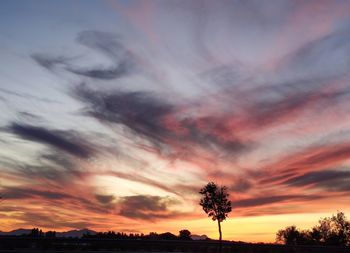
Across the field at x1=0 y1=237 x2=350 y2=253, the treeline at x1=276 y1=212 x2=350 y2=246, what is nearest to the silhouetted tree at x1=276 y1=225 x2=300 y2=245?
the treeline at x1=276 y1=212 x2=350 y2=246

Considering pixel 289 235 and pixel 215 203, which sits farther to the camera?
pixel 289 235

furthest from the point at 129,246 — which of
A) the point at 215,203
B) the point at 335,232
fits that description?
the point at 335,232

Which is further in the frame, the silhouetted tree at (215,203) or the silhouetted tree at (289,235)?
the silhouetted tree at (289,235)

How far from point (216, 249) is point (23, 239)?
92.7 feet

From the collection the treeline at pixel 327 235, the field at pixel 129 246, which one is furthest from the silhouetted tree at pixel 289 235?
the field at pixel 129 246

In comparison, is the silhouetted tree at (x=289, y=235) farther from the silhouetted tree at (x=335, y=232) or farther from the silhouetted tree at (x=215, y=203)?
the silhouetted tree at (x=215, y=203)

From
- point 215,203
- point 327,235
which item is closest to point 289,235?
point 327,235

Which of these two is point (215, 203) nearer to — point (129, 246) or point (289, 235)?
point (129, 246)

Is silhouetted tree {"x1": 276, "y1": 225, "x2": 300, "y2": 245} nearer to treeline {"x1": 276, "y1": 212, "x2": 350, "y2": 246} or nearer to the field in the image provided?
treeline {"x1": 276, "y1": 212, "x2": 350, "y2": 246}

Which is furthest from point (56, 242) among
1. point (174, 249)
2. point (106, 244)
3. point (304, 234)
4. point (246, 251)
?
point (304, 234)

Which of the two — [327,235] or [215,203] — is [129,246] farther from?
[327,235]

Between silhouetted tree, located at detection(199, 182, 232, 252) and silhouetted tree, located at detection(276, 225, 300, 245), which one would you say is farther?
silhouetted tree, located at detection(276, 225, 300, 245)

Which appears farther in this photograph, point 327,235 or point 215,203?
point 327,235

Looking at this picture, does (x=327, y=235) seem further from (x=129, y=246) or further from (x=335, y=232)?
(x=129, y=246)
